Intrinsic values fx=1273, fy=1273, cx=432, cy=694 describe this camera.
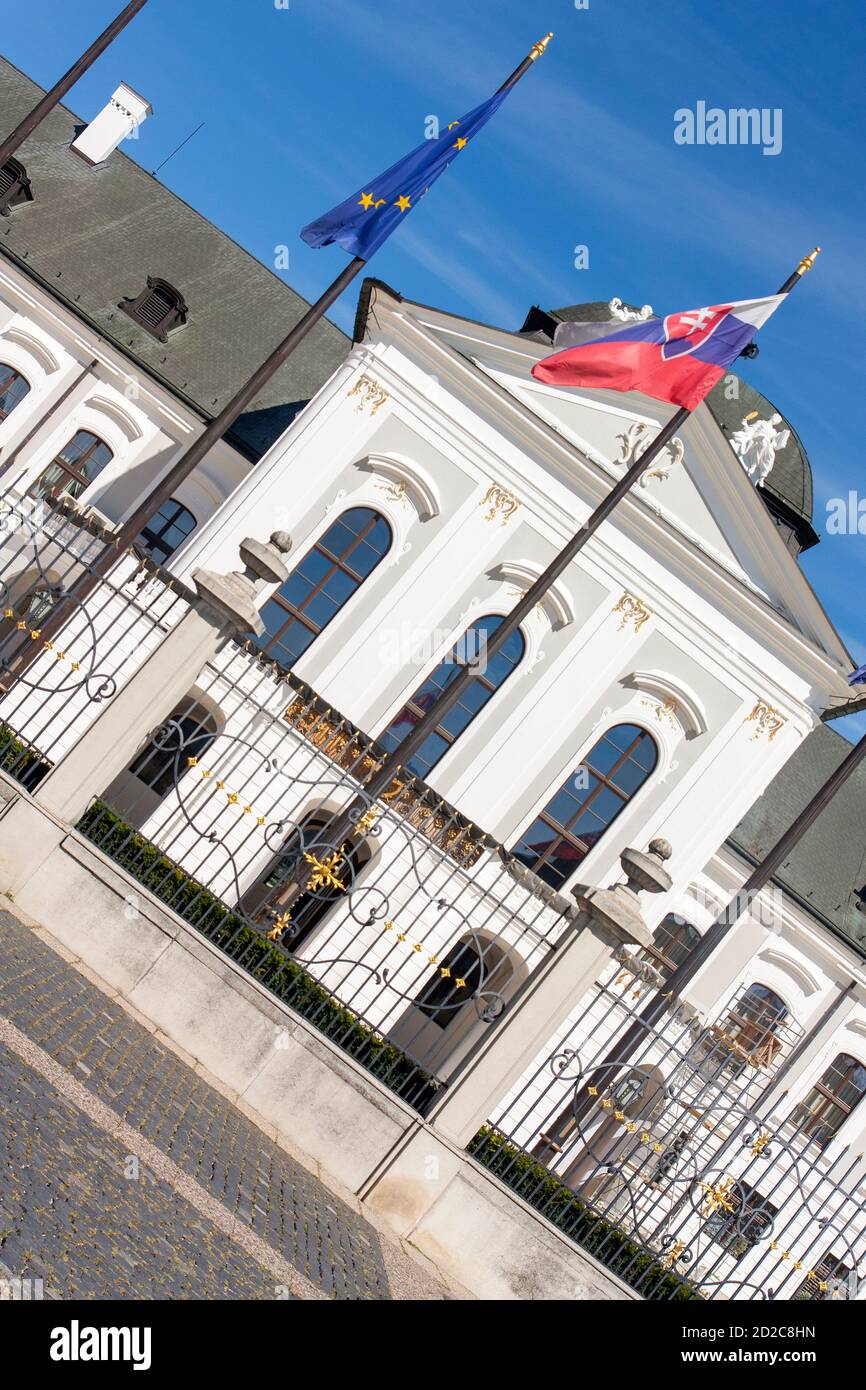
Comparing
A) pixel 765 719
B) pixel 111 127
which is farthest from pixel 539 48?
pixel 111 127

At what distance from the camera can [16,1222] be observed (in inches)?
200

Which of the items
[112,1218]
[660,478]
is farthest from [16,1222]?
[660,478]

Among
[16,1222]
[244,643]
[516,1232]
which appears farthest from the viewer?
[244,643]

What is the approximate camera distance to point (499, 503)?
2131 centimetres

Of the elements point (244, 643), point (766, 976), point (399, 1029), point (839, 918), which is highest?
point (839, 918)

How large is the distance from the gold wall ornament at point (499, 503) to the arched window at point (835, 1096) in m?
14.2

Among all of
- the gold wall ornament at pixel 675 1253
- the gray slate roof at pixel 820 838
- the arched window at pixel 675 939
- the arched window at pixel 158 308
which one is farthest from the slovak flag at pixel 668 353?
the arched window at pixel 158 308

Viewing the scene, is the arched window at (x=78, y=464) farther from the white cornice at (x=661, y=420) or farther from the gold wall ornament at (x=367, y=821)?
the gold wall ornament at (x=367, y=821)

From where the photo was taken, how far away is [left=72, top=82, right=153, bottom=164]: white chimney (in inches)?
1244

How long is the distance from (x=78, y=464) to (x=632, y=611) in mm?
12532

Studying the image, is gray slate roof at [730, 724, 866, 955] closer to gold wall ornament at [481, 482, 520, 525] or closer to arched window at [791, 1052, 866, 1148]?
arched window at [791, 1052, 866, 1148]

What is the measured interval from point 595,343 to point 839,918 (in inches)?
697

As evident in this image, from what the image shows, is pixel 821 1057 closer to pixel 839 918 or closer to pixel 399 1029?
pixel 839 918

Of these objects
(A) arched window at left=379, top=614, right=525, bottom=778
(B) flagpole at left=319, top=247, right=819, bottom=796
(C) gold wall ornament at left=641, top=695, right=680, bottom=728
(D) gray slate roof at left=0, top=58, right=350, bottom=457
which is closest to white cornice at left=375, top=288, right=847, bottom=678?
(C) gold wall ornament at left=641, top=695, right=680, bottom=728
